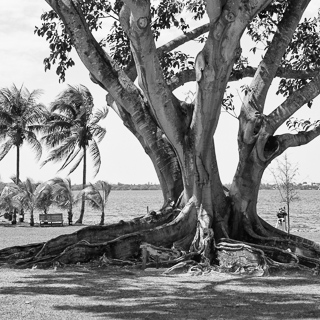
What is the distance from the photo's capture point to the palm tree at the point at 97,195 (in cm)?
→ 4006

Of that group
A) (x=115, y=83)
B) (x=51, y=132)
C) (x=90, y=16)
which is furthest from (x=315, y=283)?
(x=51, y=132)

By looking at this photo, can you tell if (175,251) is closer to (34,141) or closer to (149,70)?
(149,70)

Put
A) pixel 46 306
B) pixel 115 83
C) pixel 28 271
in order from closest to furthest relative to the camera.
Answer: pixel 46 306 < pixel 28 271 < pixel 115 83

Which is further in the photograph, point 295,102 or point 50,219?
point 50,219

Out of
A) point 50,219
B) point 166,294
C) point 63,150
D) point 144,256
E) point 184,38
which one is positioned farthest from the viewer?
point 63,150

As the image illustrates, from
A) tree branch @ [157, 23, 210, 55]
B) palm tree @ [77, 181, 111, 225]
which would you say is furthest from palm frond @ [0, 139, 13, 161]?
tree branch @ [157, 23, 210, 55]

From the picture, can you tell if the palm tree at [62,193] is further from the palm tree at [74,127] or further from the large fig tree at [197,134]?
the large fig tree at [197,134]

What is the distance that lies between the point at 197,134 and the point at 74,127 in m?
30.7

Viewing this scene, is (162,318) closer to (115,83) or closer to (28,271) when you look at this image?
(28,271)

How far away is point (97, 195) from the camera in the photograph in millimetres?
40438

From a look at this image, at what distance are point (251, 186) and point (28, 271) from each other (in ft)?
16.6

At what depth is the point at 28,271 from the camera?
13.4 meters

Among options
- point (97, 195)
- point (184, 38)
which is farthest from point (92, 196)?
point (184, 38)

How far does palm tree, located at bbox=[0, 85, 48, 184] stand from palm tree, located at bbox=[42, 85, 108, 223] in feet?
6.40
